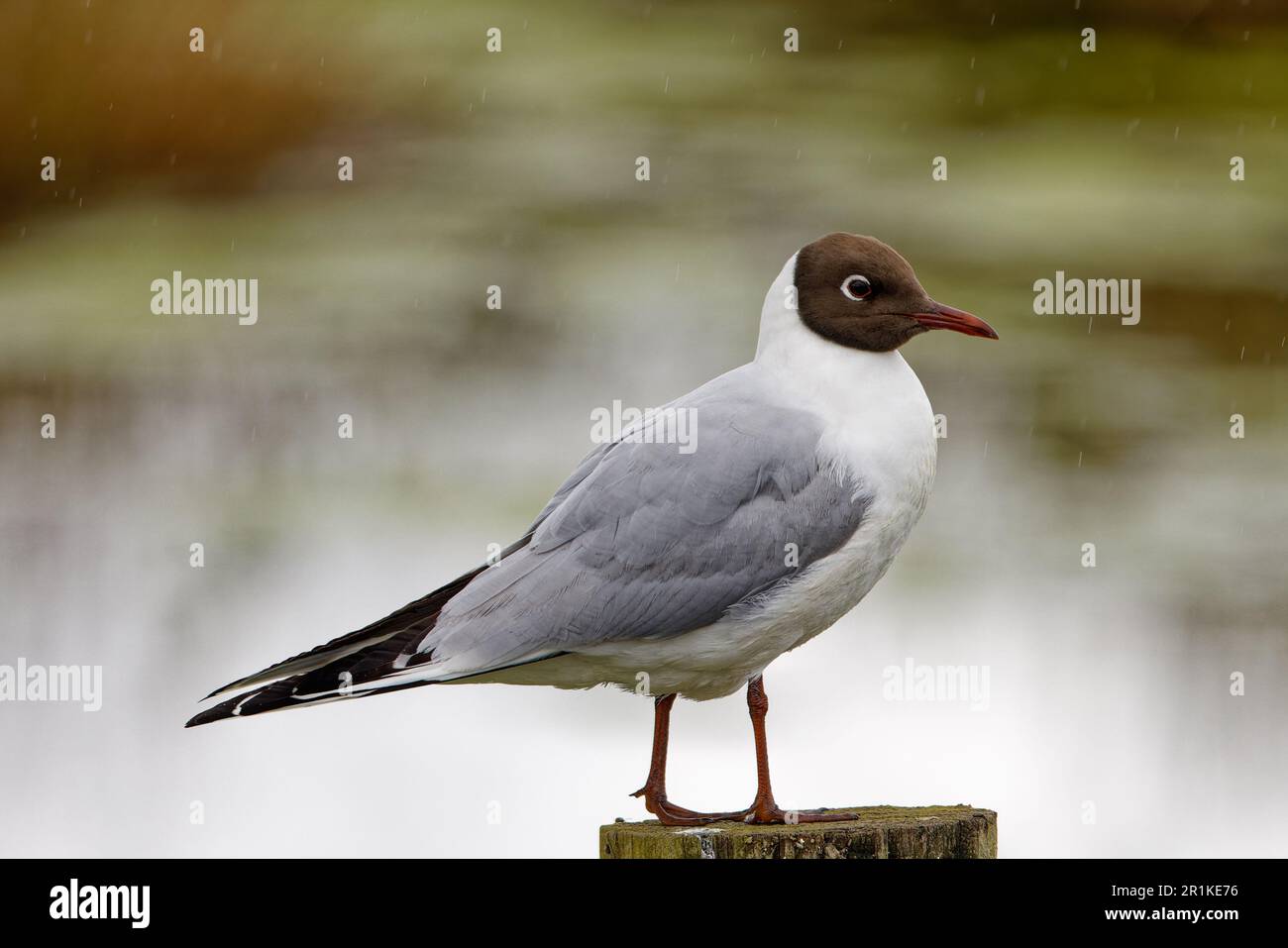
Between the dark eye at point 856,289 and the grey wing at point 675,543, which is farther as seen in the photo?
the dark eye at point 856,289

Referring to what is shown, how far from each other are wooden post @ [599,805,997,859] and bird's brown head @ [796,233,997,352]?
60.6 inches

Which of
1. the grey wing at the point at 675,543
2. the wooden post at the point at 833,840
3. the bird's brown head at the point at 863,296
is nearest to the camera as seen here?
the wooden post at the point at 833,840

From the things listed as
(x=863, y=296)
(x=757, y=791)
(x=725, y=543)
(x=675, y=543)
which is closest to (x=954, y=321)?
(x=863, y=296)

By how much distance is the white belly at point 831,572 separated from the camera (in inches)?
193

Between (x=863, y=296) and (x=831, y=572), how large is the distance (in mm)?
918

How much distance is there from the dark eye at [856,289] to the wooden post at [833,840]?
168 cm

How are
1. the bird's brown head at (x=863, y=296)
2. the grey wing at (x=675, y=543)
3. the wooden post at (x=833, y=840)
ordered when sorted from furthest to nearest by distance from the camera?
1. the bird's brown head at (x=863, y=296)
2. the grey wing at (x=675, y=543)
3. the wooden post at (x=833, y=840)

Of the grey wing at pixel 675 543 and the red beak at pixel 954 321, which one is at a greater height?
the red beak at pixel 954 321

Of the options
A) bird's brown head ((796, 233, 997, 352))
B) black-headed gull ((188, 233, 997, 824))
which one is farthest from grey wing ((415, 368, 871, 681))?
bird's brown head ((796, 233, 997, 352))

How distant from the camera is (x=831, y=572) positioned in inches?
193

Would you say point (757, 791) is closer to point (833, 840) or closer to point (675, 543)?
point (833, 840)

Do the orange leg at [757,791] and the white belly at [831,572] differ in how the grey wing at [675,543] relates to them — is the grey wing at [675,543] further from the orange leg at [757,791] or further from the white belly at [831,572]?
the orange leg at [757,791]

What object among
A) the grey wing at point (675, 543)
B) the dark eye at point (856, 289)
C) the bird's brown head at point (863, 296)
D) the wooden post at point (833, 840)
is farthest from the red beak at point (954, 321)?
the wooden post at point (833, 840)

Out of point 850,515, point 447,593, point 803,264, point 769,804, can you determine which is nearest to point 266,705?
point 447,593
